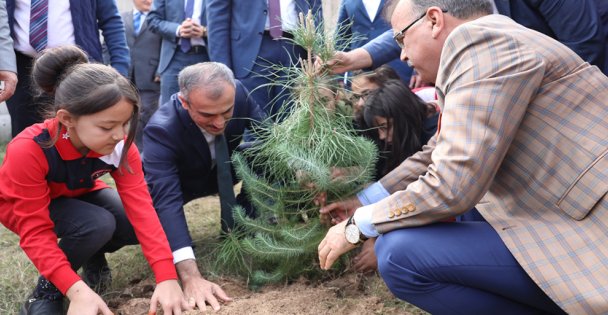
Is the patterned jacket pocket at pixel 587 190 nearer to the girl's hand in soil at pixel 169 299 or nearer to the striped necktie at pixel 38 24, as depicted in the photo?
the girl's hand in soil at pixel 169 299

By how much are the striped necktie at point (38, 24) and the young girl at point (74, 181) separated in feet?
3.86

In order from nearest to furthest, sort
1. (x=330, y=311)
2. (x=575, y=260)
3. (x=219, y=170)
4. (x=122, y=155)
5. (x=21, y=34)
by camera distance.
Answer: (x=575, y=260) < (x=330, y=311) < (x=122, y=155) < (x=219, y=170) < (x=21, y=34)

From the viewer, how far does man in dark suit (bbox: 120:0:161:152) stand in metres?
6.29

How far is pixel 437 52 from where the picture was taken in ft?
7.77

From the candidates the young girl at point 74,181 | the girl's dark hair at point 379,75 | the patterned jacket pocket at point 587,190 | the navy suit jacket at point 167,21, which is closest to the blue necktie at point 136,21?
the navy suit jacket at point 167,21

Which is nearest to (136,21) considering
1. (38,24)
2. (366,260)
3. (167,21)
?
(167,21)

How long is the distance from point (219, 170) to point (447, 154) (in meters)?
1.77

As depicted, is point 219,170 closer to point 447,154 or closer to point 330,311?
point 330,311

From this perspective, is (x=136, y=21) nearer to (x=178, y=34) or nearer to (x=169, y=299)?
(x=178, y=34)

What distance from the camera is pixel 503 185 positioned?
7.52 feet

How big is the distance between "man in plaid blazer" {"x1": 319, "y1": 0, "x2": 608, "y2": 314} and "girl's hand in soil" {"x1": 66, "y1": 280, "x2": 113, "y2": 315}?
1.09 m

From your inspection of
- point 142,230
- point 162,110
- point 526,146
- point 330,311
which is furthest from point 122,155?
point 526,146

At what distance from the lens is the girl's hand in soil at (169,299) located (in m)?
2.81

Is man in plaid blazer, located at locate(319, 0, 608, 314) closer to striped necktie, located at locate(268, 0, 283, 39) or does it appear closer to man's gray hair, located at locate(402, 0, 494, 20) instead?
man's gray hair, located at locate(402, 0, 494, 20)
